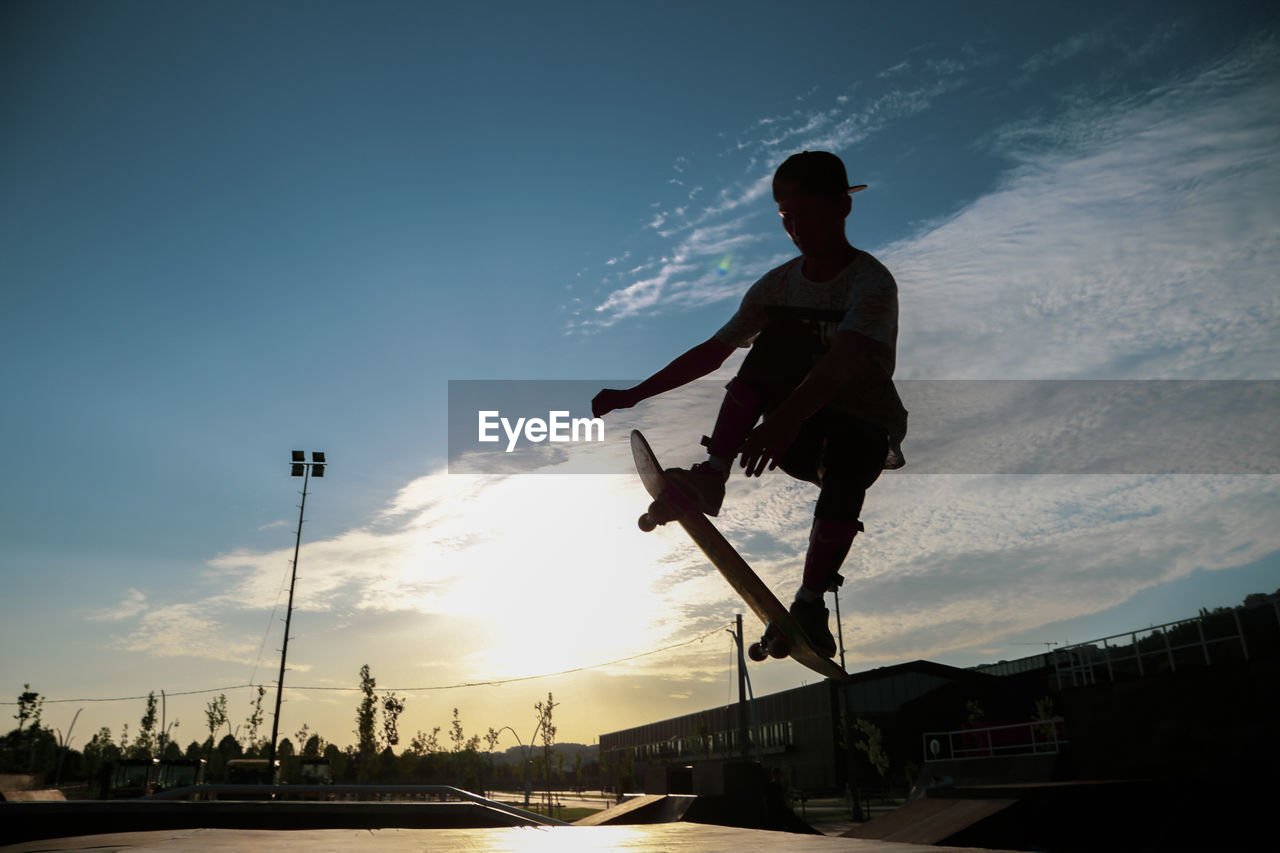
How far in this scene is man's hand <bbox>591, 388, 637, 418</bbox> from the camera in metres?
4.12

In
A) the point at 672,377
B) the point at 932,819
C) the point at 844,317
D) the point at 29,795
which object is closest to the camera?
the point at 844,317

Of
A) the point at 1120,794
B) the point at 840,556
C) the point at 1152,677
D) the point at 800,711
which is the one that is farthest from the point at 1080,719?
Result: the point at 800,711

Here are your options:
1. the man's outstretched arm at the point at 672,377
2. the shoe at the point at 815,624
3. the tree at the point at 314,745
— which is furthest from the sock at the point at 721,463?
the tree at the point at 314,745

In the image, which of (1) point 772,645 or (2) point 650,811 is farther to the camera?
(2) point 650,811

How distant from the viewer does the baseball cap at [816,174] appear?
12.5 ft

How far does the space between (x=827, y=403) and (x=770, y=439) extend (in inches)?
24.9

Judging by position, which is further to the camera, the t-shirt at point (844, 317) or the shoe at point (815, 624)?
the shoe at point (815, 624)

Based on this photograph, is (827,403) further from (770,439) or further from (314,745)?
(314,745)

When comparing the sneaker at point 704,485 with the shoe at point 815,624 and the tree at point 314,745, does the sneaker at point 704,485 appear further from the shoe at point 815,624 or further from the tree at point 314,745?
the tree at point 314,745

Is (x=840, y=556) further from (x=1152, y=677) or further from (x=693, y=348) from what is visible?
(x=1152, y=677)

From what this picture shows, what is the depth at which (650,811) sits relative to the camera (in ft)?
41.3

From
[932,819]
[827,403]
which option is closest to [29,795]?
[932,819]

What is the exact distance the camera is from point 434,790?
343 inches

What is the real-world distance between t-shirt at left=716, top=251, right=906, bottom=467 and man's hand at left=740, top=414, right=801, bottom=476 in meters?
0.53
